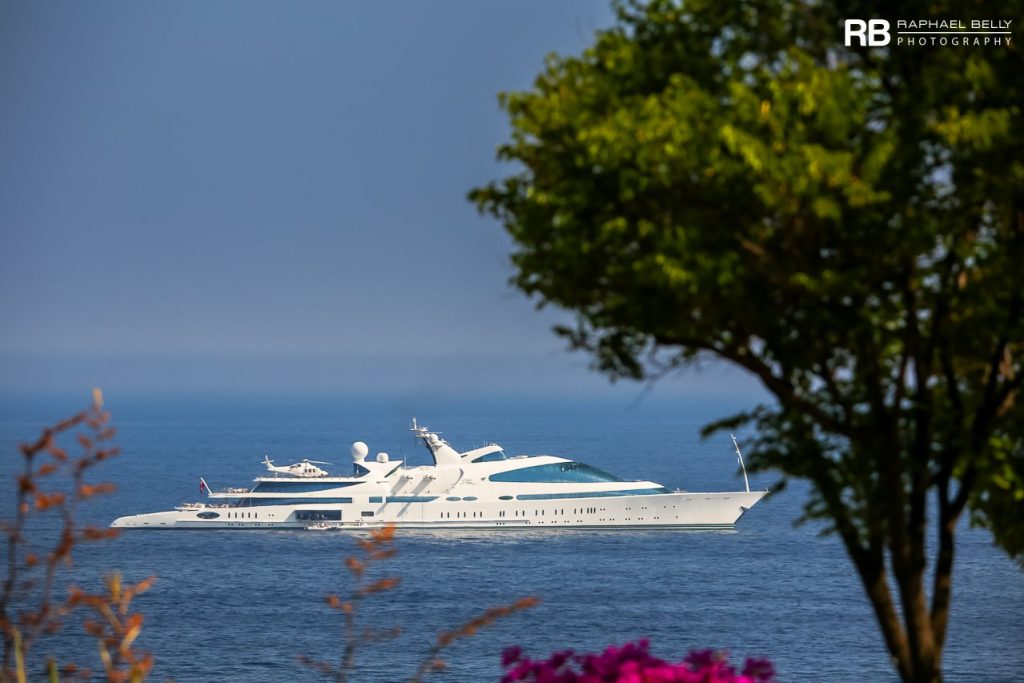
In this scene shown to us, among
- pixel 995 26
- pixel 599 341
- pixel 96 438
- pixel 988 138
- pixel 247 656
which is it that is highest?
pixel 995 26

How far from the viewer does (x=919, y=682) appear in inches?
305

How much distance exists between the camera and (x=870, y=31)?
292 inches

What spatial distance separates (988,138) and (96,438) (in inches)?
176

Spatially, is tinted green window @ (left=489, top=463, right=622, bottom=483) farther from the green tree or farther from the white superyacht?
the green tree

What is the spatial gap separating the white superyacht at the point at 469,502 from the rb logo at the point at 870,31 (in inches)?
2230

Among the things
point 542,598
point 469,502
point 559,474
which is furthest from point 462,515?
point 542,598

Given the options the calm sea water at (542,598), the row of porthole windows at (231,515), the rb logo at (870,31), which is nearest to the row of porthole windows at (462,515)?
the calm sea water at (542,598)

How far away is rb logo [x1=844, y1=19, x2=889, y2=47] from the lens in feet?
24.4

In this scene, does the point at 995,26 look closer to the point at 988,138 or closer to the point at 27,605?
the point at 988,138

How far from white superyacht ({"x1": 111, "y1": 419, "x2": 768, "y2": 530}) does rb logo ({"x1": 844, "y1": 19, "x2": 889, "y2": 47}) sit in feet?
186

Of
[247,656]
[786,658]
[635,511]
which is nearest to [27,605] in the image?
[247,656]

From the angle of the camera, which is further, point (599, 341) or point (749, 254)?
point (599, 341)

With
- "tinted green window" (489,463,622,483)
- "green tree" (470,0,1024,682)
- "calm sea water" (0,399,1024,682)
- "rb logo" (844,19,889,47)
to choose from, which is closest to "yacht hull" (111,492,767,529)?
"calm sea water" (0,399,1024,682)

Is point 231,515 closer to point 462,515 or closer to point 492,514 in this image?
point 462,515
